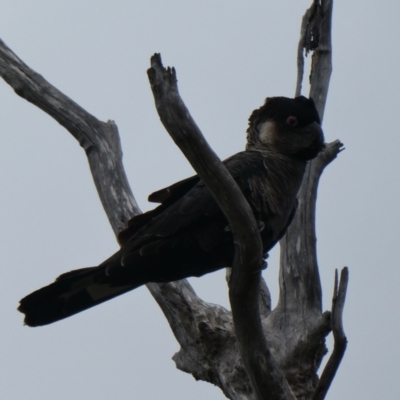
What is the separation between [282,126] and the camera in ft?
16.9

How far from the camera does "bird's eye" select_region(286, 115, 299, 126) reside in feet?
16.8

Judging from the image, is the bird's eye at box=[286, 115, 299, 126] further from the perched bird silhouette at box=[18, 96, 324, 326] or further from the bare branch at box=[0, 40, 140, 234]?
the bare branch at box=[0, 40, 140, 234]

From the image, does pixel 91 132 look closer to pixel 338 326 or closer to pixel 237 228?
pixel 237 228

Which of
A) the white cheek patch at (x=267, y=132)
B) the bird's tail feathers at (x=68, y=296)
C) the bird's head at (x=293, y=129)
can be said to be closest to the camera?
the bird's tail feathers at (x=68, y=296)

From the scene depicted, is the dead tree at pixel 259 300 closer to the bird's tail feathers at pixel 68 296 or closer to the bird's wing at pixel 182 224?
the bird's wing at pixel 182 224

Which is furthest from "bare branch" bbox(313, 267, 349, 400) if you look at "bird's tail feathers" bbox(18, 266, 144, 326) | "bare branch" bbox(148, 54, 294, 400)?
"bird's tail feathers" bbox(18, 266, 144, 326)

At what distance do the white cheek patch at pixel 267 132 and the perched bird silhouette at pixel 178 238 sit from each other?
299mm

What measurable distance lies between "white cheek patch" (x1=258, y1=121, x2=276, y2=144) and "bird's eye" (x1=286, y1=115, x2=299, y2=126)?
0.11 m

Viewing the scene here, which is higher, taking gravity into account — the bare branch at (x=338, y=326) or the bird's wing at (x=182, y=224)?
the bird's wing at (x=182, y=224)

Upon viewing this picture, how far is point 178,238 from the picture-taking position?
4305mm

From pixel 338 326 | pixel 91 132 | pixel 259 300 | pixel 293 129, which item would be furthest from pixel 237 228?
pixel 91 132

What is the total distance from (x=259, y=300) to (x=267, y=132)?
1138 millimetres

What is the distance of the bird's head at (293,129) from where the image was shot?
16.6 feet

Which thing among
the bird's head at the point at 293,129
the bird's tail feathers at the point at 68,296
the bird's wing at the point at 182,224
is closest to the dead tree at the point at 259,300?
the bird's head at the point at 293,129
